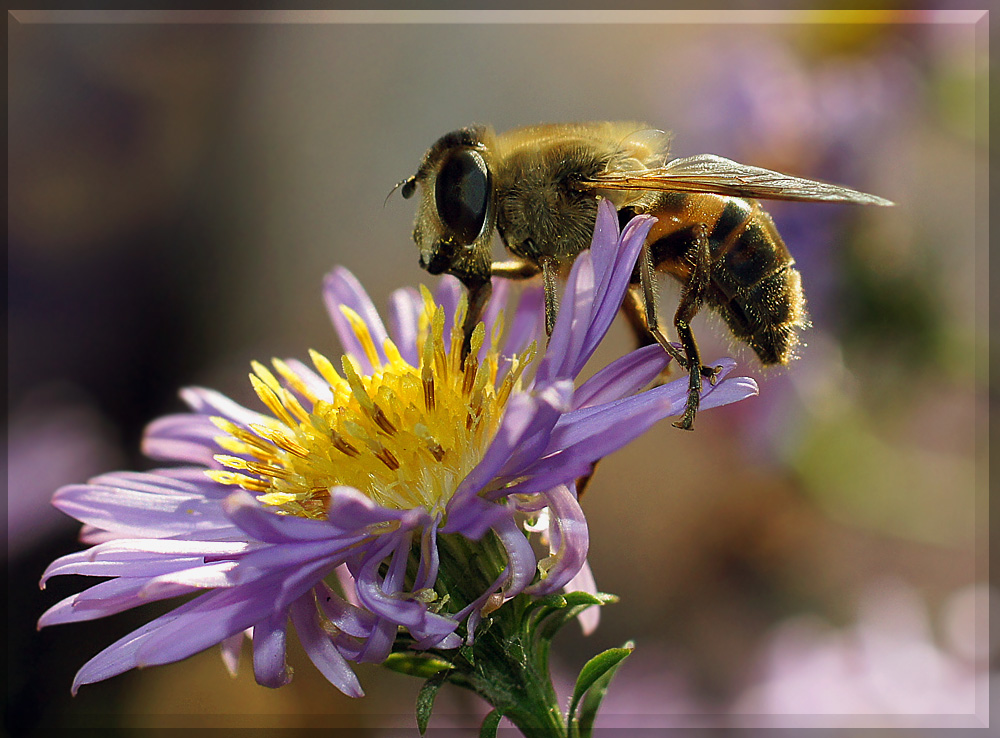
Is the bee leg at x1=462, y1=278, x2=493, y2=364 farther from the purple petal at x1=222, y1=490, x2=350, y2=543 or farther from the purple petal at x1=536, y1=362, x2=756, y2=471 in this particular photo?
the purple petal at x1=222, y1=490, x2=350, y2=543

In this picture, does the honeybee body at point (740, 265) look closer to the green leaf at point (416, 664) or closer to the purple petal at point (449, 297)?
the purple petal at point (449, 297)

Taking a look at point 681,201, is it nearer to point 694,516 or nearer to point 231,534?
point 231,534

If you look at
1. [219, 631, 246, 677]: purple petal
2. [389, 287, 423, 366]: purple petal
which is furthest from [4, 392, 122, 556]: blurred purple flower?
[219, 631, 246, 677]: purple petal

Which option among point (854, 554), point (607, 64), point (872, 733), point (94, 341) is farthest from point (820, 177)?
point (94, 341)

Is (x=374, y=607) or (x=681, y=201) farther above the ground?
(x=681, y=201)

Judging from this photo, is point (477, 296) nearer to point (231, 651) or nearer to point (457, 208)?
point (457, 208)

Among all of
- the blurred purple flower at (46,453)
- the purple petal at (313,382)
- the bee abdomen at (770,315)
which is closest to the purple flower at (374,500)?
A: the purple petal at (313,382)
